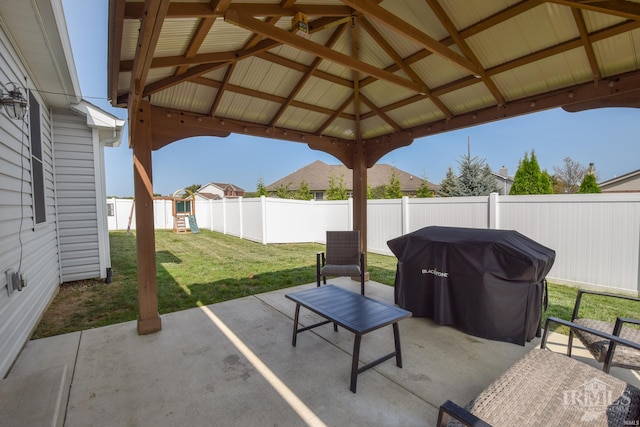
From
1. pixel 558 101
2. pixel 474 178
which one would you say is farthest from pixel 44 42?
pixel 474 178

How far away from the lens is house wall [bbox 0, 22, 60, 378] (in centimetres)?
263

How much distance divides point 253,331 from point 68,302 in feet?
10.8

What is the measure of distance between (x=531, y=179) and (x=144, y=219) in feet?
38.0

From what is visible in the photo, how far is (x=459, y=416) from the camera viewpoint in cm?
121

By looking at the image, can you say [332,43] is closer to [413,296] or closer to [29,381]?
[413,296]

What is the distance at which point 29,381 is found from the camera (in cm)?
195

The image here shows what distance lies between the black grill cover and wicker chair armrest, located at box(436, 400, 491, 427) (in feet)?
6.60

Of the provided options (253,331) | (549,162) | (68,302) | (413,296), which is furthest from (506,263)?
(549,162)

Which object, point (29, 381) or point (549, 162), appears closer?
point (29, 381)

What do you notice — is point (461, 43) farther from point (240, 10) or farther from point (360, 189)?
point (360, 189)

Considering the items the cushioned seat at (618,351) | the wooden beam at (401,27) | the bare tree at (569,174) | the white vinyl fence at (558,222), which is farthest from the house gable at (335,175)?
the cushioned seat at (618,351)

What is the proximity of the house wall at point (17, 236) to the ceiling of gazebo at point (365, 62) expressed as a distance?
111 centimetres

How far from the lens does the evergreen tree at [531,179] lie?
32.9 feet

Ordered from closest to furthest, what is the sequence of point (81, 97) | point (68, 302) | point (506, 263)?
point (506, 263), point (68, 302), point (81, 97)
